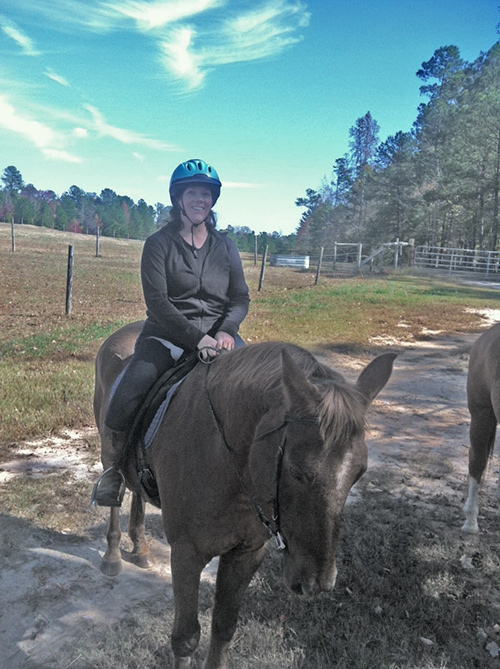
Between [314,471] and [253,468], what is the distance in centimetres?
32

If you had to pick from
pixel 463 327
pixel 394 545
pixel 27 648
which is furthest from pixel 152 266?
pixel 463 327

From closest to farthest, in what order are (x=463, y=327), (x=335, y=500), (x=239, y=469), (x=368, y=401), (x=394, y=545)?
1. (x=335, y=500)
2. (x=368, y=401)
3. (x=239, y=469)
4. (x=394, y=545)
5. (x=463, y=327)

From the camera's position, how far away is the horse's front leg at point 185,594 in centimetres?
253

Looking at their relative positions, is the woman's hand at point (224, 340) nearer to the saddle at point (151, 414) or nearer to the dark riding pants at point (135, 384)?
the saddle at point (151, 414)

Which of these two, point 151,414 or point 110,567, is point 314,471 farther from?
point 110,567

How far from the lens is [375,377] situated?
227 centimetres

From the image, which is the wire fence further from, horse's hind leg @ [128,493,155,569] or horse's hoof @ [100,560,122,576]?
horse's hoof @ [100,560,122,576]

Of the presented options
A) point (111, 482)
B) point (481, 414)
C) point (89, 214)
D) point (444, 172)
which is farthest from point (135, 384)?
point (89, 214)

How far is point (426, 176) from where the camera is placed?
171ft

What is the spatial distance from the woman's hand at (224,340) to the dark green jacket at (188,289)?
0.07 m

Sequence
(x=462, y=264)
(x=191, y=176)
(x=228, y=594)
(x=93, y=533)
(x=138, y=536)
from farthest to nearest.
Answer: (x=462, y=264), (x=93, y=533), (x=138, y=536), (x=191, y=176), (x=228, y=594)

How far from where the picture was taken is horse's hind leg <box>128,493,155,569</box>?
12.8 ft

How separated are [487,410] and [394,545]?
1.62 meters

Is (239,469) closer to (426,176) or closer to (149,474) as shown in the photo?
(149,474)
